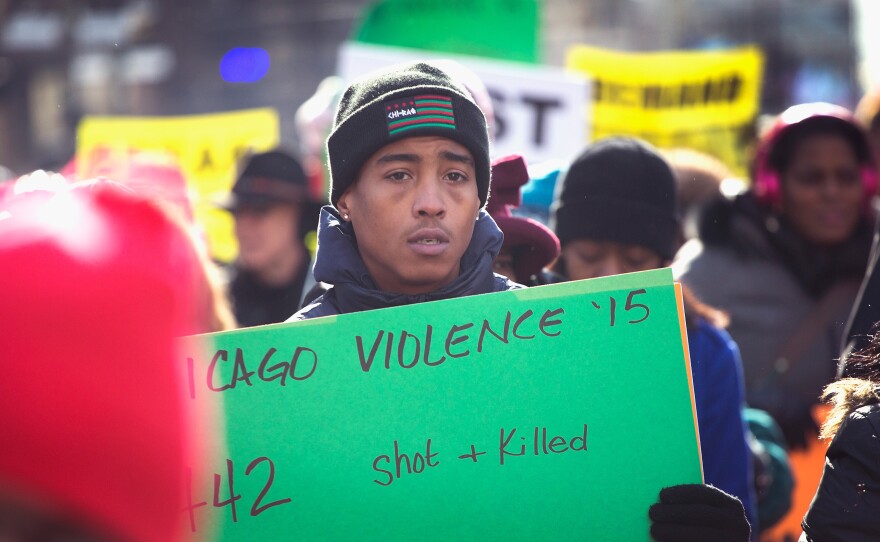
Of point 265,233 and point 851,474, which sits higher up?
point 265,233

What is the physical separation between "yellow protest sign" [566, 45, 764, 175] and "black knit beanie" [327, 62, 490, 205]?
185 inches

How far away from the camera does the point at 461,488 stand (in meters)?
1.72

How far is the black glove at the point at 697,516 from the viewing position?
1644 mm

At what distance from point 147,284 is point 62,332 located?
0.07 metres

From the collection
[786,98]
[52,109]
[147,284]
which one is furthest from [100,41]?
[147,284]

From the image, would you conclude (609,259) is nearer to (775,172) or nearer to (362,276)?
(362,276)

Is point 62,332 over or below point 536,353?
below

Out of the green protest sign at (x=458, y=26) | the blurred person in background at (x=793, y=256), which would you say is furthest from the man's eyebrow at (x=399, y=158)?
the green protest sign at (x=458, y=26)

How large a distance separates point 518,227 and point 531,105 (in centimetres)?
280

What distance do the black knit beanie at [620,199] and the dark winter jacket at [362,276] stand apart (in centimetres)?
66

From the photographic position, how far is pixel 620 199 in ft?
Answer: 8.45

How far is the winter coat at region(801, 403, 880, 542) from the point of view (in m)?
1.68

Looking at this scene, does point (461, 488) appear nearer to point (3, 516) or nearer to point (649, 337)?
point (649, 337)

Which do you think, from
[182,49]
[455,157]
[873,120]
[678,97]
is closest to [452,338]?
[455,157]
